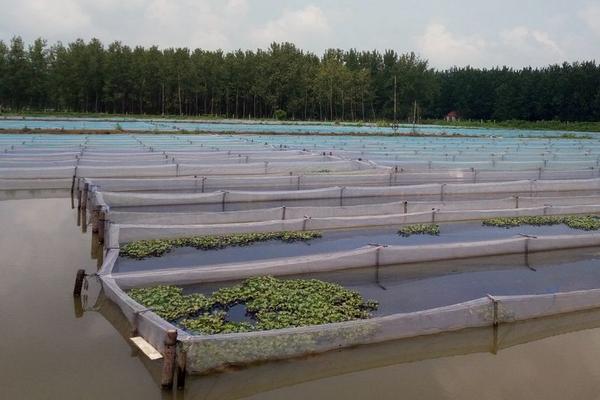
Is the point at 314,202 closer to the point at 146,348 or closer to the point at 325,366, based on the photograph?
the point at 325,366

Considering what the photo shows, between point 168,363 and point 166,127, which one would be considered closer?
point 168,363

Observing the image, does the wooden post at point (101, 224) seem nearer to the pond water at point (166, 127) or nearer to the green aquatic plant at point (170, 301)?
the green aquatic plant at point (170, 301)

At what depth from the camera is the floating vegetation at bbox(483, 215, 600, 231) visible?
29.0ft

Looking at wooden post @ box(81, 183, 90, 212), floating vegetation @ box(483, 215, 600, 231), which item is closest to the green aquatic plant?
wooden post @ box(81, 183, 90, 212)

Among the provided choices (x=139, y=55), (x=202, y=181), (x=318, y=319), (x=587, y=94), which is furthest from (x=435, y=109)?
(x=318, y=319)

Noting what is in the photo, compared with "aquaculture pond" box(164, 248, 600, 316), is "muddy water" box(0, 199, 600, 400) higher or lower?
lower

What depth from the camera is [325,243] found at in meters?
7.61

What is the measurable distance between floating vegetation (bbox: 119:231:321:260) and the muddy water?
1.24 metres

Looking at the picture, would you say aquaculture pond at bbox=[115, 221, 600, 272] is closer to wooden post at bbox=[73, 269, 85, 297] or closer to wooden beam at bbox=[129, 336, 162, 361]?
wooden post at bbox=[73, 269, 85, 297]

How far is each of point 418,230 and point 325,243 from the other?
1607 mm

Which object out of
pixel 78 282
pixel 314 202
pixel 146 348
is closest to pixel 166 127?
pixel 314 202

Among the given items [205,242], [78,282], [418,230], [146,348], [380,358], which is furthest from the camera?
[418,230]

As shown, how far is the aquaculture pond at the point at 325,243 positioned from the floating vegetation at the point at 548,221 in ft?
0.37

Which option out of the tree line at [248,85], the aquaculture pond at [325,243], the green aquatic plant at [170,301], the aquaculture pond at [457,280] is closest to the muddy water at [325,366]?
the green aquatic plant at [170,301]
